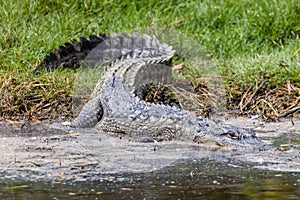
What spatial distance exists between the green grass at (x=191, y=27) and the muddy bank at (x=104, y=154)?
4.91ft

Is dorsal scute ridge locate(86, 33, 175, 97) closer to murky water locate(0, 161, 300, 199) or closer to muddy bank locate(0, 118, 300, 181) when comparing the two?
muddy bank locate(0, 118, 300, 181)

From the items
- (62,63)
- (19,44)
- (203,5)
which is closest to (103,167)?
(62,63)

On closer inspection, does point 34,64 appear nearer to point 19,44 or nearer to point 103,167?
point 19,44

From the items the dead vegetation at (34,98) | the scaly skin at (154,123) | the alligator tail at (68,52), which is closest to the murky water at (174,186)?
the scaly skin at (154,123)

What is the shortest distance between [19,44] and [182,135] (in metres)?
3.14

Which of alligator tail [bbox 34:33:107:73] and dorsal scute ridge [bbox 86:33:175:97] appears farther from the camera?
alligator tail [bbox 34:33:107:73]

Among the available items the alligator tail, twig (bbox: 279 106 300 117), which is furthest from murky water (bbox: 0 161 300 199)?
the alligator tail

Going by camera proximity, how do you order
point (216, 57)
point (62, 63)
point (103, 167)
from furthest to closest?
point (216, 57) < point (62, 63) < point (103, 167)

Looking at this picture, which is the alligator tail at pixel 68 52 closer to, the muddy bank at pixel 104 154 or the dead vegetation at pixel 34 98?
the dead vegetation at pixel 34 98

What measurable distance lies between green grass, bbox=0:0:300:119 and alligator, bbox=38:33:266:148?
0.66 m

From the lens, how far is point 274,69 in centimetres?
795

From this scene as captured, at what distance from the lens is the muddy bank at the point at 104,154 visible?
4945 millimetres

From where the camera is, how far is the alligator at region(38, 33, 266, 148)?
606 cm

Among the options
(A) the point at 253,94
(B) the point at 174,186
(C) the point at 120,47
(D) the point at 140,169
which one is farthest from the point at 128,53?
(B) the point at 174,186
